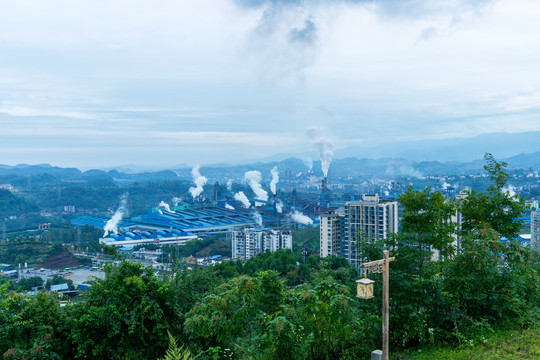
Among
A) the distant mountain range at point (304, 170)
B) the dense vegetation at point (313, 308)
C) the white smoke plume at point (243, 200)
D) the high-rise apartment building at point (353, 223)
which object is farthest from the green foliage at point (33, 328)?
the distant mountain range at point (304, 170)

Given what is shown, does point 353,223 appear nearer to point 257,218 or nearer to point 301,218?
point 301,218

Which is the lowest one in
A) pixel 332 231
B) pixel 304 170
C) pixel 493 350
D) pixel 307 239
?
pixel 307 239

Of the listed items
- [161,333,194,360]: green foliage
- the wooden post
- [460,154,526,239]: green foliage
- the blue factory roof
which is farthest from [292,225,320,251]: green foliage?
[161,333,194,360]: green foliage

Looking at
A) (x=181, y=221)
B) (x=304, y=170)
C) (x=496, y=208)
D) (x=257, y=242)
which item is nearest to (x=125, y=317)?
(x=496, y=208)

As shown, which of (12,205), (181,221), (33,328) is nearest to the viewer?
(33,328)

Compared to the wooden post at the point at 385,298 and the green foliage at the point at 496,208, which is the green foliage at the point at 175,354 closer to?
the wooden post at the point at 385,298

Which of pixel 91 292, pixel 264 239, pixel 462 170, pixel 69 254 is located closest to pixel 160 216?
pixel 69 254
